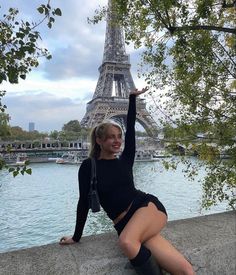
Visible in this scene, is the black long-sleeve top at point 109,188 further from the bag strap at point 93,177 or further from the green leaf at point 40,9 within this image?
the green leaf at point 40,9

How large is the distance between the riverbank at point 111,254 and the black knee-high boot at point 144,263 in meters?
0.18

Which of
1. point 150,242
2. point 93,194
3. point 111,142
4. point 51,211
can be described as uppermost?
point 111,142

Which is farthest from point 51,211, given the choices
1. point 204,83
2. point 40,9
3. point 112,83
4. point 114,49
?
point 114,49

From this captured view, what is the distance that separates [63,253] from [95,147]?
816 millimetres

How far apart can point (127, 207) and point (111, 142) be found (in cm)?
50

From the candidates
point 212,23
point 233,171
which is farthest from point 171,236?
point 212,23

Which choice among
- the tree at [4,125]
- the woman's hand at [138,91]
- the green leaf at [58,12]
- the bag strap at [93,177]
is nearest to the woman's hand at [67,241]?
the bag strap at [93,177]

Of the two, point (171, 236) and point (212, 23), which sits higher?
point (212, 23)

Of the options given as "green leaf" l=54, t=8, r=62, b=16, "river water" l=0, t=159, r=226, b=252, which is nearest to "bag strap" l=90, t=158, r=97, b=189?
"green leaf" l=54, t=8, r=62, b=16

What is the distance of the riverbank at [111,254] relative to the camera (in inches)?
88.3

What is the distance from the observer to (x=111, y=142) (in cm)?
270

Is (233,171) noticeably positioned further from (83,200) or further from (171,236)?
(83,200)

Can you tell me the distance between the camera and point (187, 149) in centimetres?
508

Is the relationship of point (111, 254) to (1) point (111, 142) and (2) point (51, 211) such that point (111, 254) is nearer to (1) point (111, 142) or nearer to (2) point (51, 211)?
(1) point (111, 142)
